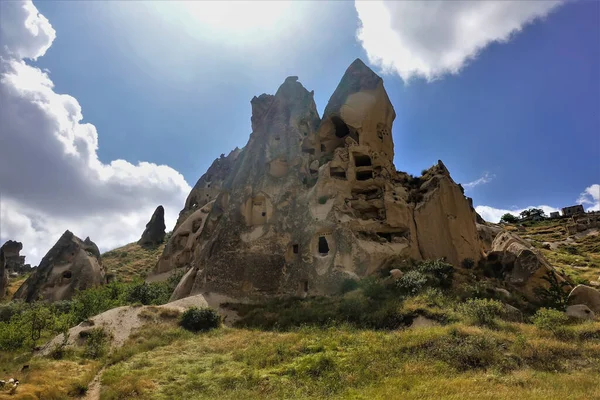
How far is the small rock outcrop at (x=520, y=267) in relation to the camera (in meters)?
23.5

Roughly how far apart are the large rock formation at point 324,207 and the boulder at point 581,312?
876 centimetres

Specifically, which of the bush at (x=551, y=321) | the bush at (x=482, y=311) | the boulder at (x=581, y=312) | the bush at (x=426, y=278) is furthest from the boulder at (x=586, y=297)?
the bush at (x=426, y=278)

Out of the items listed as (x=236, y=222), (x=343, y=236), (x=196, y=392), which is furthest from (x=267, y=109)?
(x=196, y=392)

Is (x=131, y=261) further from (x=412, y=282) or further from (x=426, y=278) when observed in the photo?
(x=426, y=278)

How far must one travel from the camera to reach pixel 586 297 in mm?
19750

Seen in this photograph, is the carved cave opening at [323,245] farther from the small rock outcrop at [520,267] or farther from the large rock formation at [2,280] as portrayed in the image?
the large rock formation at [2,280]

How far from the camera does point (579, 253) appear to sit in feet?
162

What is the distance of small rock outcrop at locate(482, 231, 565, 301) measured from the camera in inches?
923

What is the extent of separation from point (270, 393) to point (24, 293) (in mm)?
30016

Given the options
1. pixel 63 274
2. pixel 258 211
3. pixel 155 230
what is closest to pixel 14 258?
pixel 155 230

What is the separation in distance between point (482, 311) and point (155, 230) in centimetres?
5425

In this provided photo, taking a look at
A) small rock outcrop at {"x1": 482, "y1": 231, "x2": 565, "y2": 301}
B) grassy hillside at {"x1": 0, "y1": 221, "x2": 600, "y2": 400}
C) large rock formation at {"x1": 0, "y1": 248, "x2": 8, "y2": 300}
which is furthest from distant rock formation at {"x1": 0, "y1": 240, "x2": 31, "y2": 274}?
small rock outcrop at {"x1": 482, "y1": 231, "x2": 565, "y2": 301}

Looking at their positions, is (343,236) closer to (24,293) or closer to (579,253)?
(24,293)

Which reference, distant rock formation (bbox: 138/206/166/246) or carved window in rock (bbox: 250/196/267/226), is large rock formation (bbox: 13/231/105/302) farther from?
distant rock formation (bbox: 138/206/166/246)
